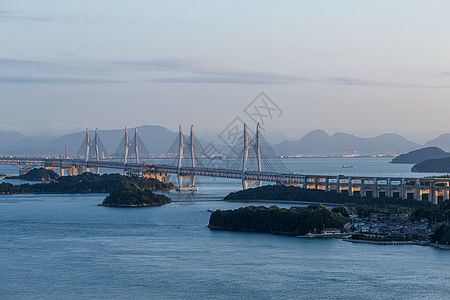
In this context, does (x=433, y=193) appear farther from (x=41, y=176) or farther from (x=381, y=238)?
(x=41, y=176)

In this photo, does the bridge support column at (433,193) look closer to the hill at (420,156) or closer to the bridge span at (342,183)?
the bridge span at (342,183)

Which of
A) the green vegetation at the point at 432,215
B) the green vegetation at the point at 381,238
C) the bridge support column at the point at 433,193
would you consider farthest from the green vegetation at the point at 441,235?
the bridge support column at the point at 433,193

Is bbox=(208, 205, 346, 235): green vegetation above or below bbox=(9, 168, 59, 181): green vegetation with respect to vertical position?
below

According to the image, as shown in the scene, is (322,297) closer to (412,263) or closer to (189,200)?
(412,263)

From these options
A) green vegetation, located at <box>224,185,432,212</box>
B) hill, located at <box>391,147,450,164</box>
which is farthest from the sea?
hill, located at <box>391,147,450,164</box>

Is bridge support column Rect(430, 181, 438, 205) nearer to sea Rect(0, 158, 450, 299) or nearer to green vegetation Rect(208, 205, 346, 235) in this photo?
green vegetation Rect(208, 205, 346, 235)
